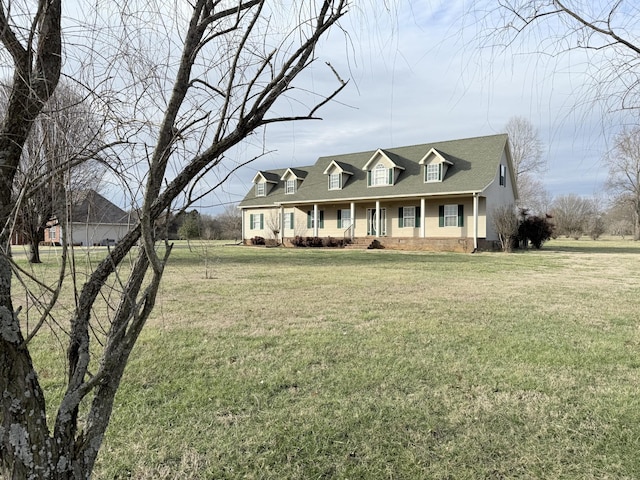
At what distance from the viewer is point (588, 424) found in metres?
2.73

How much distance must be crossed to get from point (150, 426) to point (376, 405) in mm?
1618

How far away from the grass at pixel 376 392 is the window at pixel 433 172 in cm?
1701

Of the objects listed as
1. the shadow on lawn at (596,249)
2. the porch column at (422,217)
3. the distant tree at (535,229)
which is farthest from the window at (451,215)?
the shadow on lawn at (596,249)

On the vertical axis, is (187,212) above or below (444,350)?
above

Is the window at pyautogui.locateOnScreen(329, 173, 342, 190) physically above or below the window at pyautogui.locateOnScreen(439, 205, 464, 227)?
above

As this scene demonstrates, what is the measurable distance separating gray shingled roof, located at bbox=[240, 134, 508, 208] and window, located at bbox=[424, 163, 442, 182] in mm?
338

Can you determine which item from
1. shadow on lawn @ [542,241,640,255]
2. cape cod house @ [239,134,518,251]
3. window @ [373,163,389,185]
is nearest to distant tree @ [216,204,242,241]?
cape cod house @ [239,134,518,251]

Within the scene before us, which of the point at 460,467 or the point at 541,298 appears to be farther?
the point at 541,298

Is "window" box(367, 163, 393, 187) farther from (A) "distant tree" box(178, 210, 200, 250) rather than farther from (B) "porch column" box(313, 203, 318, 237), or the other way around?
(A) "distant tree" box(178, 210, 200, 250)

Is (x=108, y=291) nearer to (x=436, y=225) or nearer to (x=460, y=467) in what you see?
(x=460, y=467)

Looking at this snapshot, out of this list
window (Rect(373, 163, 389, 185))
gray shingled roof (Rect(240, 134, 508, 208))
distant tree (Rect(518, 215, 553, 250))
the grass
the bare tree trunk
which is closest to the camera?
the bare tree trunk

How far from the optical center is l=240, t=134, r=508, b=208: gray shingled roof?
21.7 meters

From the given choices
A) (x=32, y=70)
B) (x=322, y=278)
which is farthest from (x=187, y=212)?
(x=322, y=278)

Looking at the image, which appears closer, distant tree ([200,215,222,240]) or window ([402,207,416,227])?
distant tree ([200,215,222,240])
